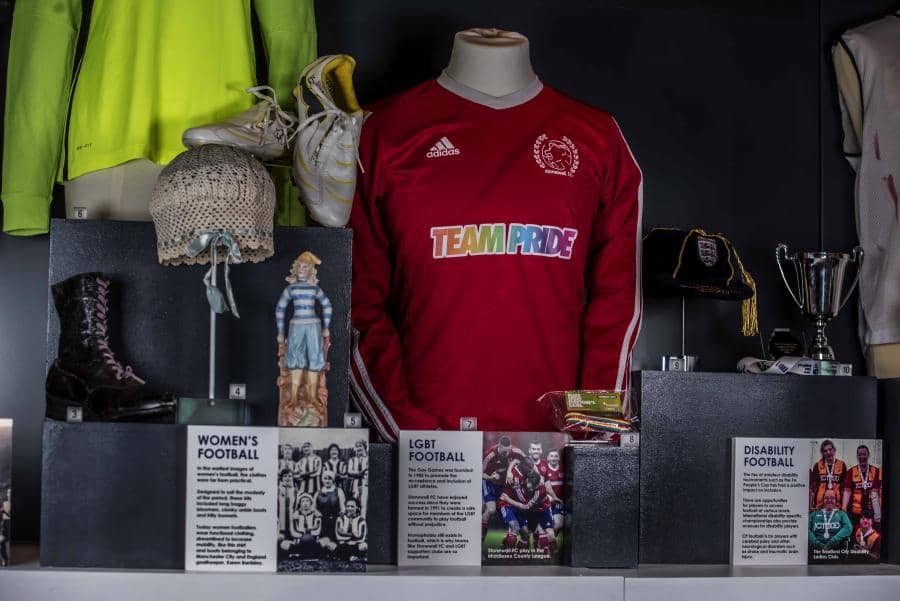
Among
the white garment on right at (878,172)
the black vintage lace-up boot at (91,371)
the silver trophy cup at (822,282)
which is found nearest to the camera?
the black vintage lace-up boot at (91,371)

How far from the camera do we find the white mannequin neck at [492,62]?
7.87 ft

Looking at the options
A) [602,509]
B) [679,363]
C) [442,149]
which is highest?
[442,149]

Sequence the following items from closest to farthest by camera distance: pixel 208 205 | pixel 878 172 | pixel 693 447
Result: pixel 208 205
pixel 693 447
pixel 878 172

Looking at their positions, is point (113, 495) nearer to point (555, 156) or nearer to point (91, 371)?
point (91, 371)

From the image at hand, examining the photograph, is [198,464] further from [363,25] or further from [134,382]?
[363,25]

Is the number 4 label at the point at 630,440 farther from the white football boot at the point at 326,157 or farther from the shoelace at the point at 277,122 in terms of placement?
the shoelace at the point at 277,122

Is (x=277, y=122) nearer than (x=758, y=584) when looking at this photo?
No

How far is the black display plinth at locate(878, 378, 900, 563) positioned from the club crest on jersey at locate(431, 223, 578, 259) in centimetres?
79

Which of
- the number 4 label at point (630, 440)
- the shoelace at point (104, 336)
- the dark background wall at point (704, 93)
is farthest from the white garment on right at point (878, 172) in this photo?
the shoelace at point (104, 336)

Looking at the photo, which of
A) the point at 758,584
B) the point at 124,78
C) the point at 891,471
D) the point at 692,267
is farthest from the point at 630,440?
the point at 124,78

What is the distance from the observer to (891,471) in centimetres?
179

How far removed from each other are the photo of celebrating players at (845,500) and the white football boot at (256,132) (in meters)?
1.06

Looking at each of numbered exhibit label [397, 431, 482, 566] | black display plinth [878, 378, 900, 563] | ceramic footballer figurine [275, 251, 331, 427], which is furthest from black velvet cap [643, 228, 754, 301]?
ceramic footballer figurine [275, 251, 331, 427]

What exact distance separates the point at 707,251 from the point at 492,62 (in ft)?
2.16
